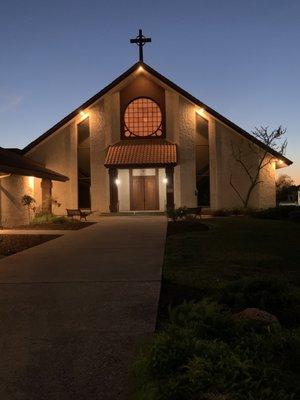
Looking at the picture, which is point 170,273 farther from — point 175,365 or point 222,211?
point 222,211

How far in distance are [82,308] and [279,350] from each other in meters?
2.72

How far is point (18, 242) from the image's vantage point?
1420 cm

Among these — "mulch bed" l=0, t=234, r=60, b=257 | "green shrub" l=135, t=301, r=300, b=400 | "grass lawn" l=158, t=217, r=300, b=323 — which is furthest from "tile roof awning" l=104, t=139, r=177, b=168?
"green shrub" l=135, t=301, r=300, b=400

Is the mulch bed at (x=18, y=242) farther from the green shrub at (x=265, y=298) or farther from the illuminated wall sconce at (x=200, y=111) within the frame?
the illuminated wall sconce at (x=200, y=111)

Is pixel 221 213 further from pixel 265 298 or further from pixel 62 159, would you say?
pixel 265 298

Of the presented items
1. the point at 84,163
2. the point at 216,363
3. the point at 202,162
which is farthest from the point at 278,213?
the point at 216,363

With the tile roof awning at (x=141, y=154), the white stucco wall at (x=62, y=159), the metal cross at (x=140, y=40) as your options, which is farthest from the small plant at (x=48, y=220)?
the metal cross at (x=140, y=40)

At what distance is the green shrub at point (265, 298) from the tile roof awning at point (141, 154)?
23619mm

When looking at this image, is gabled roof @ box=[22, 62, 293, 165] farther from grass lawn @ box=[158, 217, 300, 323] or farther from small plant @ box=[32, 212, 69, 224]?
grass lawn @ box=[158, 217, 300, 323]

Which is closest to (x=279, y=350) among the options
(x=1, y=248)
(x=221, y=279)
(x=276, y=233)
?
(x=221, y=279)

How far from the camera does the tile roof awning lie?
96.2ft

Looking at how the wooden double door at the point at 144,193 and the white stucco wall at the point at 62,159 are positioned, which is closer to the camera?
the white stucco wall at the point at 62,159

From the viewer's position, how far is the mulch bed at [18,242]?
12.2 m

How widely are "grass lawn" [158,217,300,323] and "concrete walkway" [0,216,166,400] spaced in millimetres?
347
